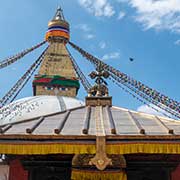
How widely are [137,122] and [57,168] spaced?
1.54m

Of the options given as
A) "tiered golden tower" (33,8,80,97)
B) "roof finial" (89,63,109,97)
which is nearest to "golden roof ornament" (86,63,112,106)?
"roof finial" (89,63,109,97)

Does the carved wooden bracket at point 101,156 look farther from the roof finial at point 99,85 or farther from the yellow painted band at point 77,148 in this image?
the roof finial at point 99,85

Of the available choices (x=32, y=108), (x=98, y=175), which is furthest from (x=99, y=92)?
(x=32, y=108)

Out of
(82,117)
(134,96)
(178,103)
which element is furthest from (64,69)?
(82,117)

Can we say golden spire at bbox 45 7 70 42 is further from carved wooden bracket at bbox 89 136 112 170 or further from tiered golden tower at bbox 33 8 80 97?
carved wooden bracket at bbox 89 136 112 170

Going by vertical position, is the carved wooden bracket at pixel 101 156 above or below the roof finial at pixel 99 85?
below

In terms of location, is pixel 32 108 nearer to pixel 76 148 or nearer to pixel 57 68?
pixel 57 68

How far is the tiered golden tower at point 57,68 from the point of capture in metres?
16.8

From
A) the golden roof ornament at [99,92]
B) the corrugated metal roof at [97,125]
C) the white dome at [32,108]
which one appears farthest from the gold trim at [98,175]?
the white dome at [32,108]

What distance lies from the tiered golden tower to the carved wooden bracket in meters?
13.0

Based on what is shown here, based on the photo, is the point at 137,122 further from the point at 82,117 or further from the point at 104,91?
the point at 104,91

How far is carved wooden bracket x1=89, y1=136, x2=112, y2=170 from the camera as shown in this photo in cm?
399

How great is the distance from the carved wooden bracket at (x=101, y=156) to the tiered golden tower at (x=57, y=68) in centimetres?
1297

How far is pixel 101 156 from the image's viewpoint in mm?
4023
